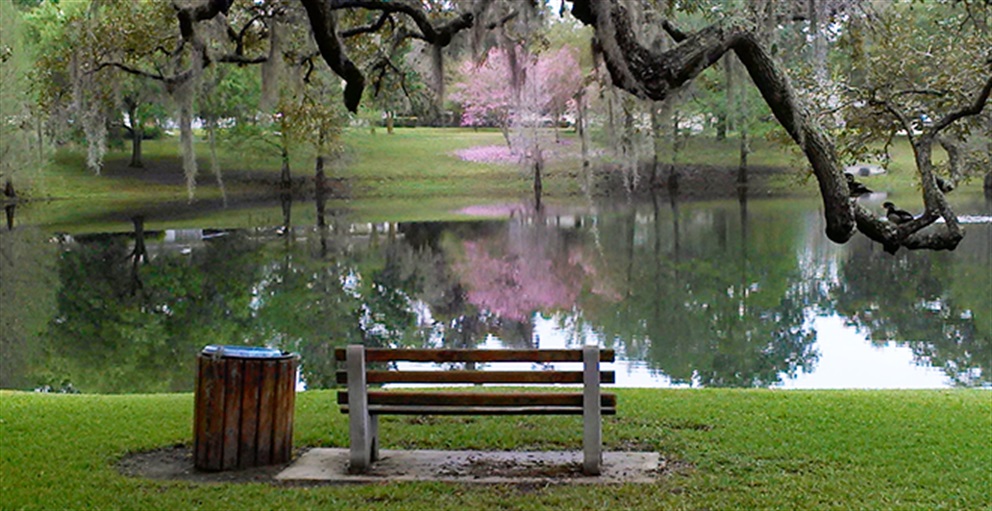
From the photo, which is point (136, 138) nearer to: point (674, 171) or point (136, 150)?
point (136, 150)

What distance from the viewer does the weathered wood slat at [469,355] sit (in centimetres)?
670

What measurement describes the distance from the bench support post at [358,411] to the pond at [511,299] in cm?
312

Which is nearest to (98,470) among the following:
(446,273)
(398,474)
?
(398,474)

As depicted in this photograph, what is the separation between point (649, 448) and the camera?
298 inches

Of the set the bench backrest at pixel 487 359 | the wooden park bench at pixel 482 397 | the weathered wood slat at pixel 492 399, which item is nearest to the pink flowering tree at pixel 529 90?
the bench backrest at pixel 487 359

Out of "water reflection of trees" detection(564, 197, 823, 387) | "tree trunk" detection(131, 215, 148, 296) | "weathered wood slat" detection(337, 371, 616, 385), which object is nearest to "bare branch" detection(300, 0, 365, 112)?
"weathered wood slat" detection(337, 371, 616, 385)

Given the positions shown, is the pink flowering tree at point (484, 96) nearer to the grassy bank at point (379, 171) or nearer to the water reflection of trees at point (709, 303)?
the grassy bank at point (379, 171)

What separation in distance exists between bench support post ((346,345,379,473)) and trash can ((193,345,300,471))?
424 mm

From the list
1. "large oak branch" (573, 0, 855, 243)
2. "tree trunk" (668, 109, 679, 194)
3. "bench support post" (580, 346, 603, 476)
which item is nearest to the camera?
"bench support post" (580, 346, 603, 476)

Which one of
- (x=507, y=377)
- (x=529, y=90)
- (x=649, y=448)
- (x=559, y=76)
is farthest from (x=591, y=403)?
(x=559, y=76)

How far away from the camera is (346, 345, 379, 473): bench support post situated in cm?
670

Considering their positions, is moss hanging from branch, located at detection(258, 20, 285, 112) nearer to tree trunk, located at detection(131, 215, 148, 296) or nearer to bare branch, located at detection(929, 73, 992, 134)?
bare branch, located at detection(929, 73, 992, 134)

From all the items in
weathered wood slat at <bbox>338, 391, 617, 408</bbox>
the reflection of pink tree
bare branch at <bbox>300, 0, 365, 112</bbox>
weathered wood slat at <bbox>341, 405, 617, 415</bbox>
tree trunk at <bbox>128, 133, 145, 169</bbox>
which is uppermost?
tree trunk at <bbox>128, 133, 145, 169</bbox>

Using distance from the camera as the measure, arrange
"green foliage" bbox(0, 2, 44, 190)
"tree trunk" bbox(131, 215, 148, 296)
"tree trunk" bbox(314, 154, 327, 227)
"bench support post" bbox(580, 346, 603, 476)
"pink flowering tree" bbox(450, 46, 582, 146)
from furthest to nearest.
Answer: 1. "tree trunk" bbox(314, 154, 327, 227)
2. "pink flowering tree" bbox(450, 46, 582, 146)
3. "green foliage" bbox(0, 2, 44, 190)
4. "tree trunk" bbox(131, 215, 148, 296)
5. "bench support post" bbox(580, 346, 603, 476)
